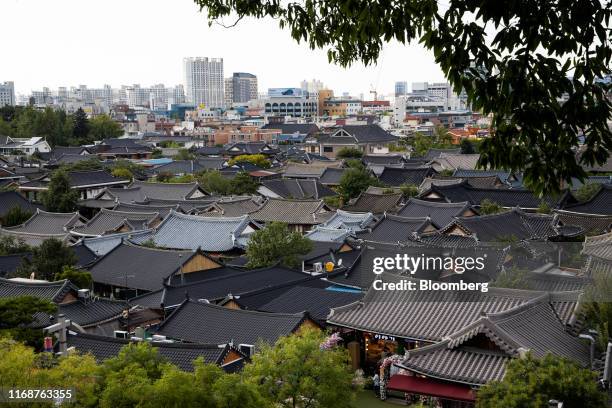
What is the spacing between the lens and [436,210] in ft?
79.9

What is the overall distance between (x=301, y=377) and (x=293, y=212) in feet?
66.5

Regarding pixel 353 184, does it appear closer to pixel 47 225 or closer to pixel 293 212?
pixel 293 212

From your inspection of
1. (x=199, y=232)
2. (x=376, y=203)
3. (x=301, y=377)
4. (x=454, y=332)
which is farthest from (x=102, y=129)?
(x=301, y=377)

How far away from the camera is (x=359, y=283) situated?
16672 millimetres

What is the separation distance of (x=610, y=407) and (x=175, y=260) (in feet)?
43.4

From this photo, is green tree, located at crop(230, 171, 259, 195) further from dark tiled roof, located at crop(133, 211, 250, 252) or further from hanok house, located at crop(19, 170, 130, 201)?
dark tiled roof, located at crop(133, 211, 250, 252)

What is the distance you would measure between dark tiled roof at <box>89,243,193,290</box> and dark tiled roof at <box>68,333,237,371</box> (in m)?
7.24

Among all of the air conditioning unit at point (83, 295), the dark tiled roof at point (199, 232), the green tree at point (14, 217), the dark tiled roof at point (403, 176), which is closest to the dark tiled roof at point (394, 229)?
the dark tiled roof at point (199, 232)

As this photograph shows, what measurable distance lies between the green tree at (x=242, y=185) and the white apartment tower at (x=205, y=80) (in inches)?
4643

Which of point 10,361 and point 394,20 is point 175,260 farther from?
point 394,20

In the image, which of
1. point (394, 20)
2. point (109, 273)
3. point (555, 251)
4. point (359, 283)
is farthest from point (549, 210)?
point (394, 20)

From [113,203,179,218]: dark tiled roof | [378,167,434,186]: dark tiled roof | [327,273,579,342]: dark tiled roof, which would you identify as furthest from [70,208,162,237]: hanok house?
[327,273,579,342]: dark tiled roof

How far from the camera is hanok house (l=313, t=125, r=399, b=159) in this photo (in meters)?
59.2

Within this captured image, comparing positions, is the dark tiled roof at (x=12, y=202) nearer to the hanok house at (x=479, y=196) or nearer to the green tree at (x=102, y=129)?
the hanok house at (x=479, y=196)
